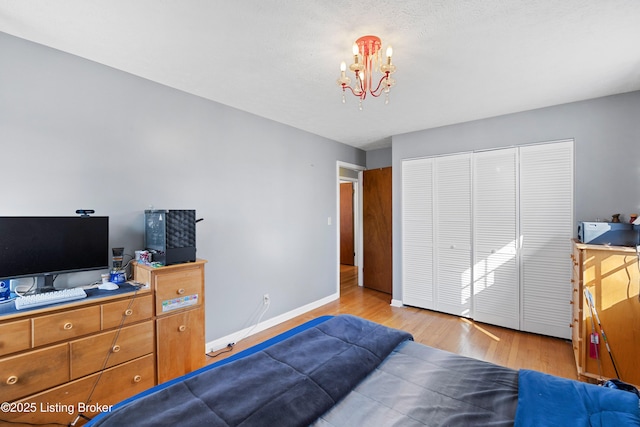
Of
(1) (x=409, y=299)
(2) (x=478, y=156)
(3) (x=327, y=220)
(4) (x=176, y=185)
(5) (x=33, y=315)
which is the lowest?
(1) (x=409, y=299)

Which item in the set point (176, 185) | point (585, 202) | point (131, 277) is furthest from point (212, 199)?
point (585, 202)

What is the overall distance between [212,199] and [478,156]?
10.4ft

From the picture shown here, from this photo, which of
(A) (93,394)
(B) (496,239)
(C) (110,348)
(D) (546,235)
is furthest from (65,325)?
(D) (546,235)

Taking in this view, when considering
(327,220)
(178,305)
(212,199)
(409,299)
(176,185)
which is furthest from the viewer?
(327,220)

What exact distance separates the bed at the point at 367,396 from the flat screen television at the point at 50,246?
3.95 ft

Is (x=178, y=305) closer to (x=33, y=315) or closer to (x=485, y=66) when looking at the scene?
(x=33, y=315)

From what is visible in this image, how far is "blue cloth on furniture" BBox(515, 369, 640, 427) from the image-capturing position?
3.21 feet

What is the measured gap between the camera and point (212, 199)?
2.79m

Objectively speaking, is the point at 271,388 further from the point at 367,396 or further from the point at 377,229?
the point at 377,229

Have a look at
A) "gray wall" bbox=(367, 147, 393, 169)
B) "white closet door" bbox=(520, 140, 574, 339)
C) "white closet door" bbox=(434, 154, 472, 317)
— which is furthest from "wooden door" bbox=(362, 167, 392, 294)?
"white closet door" bbox=(520, 140, 574, 339)

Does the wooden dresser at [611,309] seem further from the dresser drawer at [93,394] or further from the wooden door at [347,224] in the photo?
the wooden door at [347,224]

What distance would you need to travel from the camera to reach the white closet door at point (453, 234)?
137 inches

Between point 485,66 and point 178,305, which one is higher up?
point 485,66

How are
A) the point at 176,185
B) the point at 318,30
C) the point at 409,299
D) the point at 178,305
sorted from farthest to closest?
the point at 409,299, the point at 176,185, the point at 178,305, the point at 318,30
